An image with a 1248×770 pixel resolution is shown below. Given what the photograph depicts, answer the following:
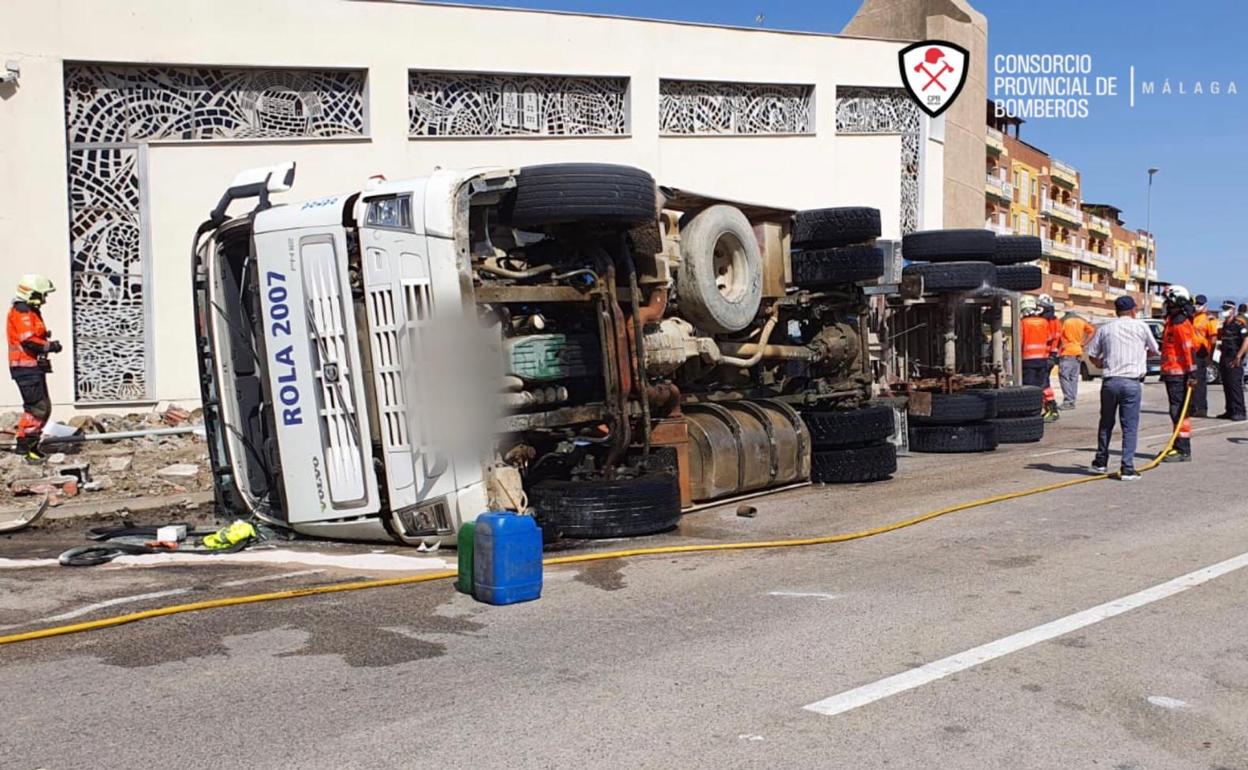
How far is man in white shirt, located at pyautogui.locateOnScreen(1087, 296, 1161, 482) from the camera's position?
34.0ft

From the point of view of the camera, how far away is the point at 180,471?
1112 centimetres

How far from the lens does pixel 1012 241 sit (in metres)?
14.4

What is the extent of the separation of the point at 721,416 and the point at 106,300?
8208mm

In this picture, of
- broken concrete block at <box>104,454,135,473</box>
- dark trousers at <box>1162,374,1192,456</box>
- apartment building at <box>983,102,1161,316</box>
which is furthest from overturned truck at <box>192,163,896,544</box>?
apartment building at <box>983,102,1161,316</box>

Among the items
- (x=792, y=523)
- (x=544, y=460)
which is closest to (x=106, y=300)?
(x=544, y=460)

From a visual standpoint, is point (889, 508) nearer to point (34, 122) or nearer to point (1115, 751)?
point (1115, 751)

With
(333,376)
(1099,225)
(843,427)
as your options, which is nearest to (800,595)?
(333,376)

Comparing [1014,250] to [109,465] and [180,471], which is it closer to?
[180,471]

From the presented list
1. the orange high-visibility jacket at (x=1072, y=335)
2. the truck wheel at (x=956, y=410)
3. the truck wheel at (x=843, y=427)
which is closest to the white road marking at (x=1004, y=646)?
the truck wheel at (x=843, y=427)

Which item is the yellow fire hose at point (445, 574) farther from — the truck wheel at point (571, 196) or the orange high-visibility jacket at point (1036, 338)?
the orange high-visibility jacket at point (1036, 338)

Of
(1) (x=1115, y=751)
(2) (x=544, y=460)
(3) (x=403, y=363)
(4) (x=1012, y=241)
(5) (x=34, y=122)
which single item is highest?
(5) (x=34, y=122)

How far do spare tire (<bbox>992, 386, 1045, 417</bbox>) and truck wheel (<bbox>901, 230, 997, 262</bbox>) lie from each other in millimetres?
1609

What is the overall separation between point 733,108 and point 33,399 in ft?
36.8

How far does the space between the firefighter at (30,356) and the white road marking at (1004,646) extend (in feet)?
31.4
